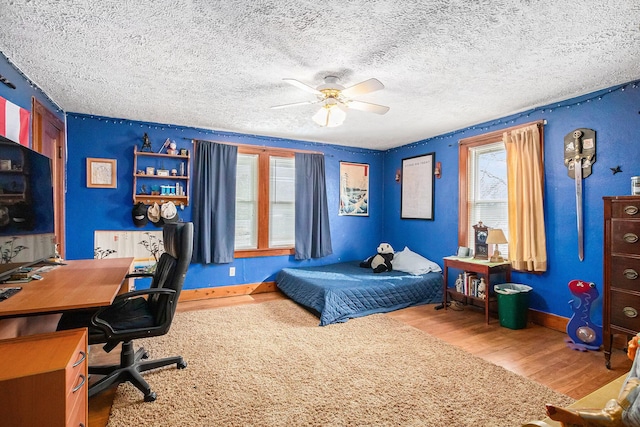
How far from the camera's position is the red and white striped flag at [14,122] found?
7.16ft

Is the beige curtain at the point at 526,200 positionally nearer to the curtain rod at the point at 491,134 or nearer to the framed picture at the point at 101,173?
the curtain rod at the point at 491,134

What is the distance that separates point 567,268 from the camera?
3154 millimetres

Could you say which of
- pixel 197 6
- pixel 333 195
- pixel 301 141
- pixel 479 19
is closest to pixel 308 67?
pixel 197 6

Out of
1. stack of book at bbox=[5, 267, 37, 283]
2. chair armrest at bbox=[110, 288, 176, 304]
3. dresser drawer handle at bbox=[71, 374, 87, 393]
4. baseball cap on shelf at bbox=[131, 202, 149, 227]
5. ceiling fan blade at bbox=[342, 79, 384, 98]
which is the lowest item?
dresser drawer handle at bbox=[71, 374, 87, 393]

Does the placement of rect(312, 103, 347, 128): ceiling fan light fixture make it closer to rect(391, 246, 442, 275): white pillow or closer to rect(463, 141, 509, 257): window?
rect(463, 141, 509, 257): window

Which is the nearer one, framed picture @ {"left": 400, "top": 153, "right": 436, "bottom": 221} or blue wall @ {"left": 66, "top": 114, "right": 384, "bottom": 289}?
blue wall @ {"left": 66, "top": 114, "right": 384, "bottom": 289}

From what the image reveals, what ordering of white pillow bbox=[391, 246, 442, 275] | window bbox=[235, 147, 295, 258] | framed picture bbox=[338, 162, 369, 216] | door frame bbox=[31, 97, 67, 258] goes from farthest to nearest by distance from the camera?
framed picture bbox=[338, 162, 369, 216]
window bbox=[235, 147, 295, 258]
white pillow bbox=[391, 246, 442, 275]
door frame bbox=[31, 97, 67, 258]

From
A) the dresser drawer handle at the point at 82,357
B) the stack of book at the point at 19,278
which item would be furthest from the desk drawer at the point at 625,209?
the stack of book at the point at 19,278

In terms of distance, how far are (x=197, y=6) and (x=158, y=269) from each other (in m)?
1.78

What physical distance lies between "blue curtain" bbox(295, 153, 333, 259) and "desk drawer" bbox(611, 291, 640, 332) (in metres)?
3.37

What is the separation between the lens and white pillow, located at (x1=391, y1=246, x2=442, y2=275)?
14.4 ft

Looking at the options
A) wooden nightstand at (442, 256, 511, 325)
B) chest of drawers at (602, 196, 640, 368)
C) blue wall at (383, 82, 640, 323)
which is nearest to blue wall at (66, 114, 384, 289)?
wooden nightstand at (442, 256, 511, 325)

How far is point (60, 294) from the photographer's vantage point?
173cm

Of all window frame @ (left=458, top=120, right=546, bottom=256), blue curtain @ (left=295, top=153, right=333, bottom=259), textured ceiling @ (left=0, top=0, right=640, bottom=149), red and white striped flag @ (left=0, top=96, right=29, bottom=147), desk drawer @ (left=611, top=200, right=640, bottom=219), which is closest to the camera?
textured ceiling @ (left=0, top=0, right=640, bottom=149)
